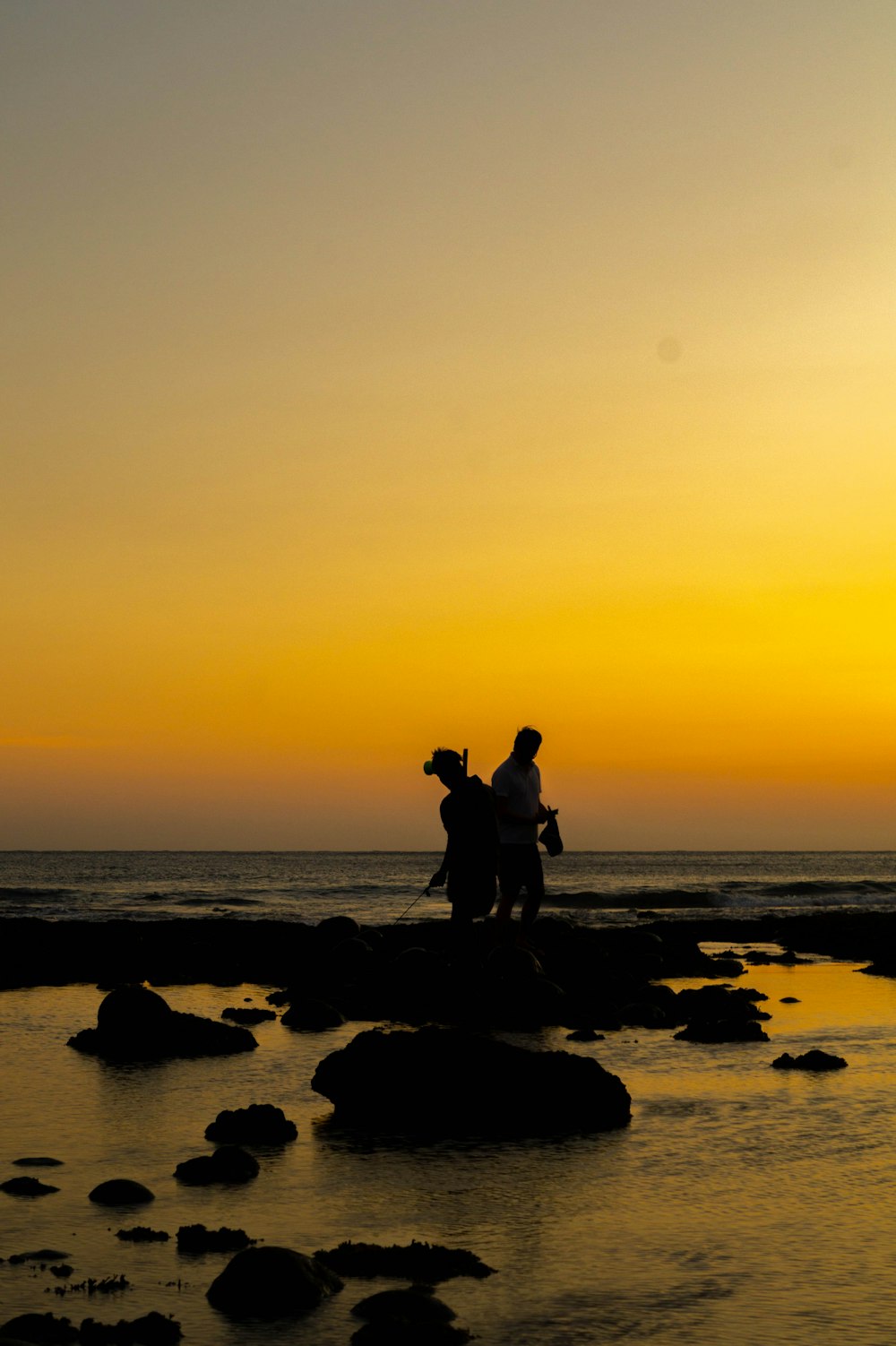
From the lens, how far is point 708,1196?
19.2 ft

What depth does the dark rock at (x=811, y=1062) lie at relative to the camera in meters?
9.15

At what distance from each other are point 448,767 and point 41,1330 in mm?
8644

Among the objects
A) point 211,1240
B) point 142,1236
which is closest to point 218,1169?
point 142,1236

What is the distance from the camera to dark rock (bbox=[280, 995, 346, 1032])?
1153 centimetres

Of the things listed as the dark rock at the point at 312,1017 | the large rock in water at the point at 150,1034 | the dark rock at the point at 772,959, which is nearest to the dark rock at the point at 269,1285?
the large rock in water at the point at 150,1034

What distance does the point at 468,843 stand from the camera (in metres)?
12.5

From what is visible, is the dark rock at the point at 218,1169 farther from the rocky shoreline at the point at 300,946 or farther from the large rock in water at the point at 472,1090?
the rocky shoreline at the point at 300,946

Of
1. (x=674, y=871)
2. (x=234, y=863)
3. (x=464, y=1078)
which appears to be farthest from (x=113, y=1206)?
(x=234, y=863)

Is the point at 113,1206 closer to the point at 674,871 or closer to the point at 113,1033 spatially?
the point at 113,1033

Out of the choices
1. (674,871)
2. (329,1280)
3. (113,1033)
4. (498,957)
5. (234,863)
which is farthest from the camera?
(234,863)

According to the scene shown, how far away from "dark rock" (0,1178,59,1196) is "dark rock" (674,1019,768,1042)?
19.7ft

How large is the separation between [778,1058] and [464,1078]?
2.97 m

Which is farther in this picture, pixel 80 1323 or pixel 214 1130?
pixel 214 1130

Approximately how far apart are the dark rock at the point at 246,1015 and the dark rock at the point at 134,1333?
25.9 feet
